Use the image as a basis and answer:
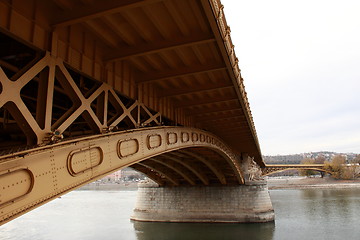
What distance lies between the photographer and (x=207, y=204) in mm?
28000

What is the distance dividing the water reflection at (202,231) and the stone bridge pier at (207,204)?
3.15 ft

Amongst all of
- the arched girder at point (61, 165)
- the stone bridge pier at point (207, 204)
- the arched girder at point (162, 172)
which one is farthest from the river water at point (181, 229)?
the arched girder at point (61, 165)

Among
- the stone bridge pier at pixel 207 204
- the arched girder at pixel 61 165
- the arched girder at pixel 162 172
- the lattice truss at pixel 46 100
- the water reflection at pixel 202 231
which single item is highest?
the lattice truss at pixel 46 100

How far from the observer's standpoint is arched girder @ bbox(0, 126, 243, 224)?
12.8 ft

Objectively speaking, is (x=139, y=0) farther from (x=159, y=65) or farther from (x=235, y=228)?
(x=235, y=228)

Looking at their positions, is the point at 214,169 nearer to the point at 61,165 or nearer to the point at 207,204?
the point at 207,204

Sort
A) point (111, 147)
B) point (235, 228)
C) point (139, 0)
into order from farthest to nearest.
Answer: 1. point (235, 228)
2. point (111, 147)
3. point (139, 0)

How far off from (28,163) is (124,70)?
13.8 ft

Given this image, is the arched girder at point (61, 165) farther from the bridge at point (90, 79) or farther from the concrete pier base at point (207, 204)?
the concrete pier base at point (207, 204)

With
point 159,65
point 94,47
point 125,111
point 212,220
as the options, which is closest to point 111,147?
point 125,111

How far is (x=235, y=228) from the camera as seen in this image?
80.4ft

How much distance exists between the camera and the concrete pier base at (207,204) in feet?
88.4

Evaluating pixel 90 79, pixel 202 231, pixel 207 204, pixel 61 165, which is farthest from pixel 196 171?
pixel 61 165

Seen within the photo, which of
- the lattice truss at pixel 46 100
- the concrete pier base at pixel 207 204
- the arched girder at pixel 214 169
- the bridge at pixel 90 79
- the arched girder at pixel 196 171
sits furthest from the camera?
the concrete pier base at pixel 207 204
